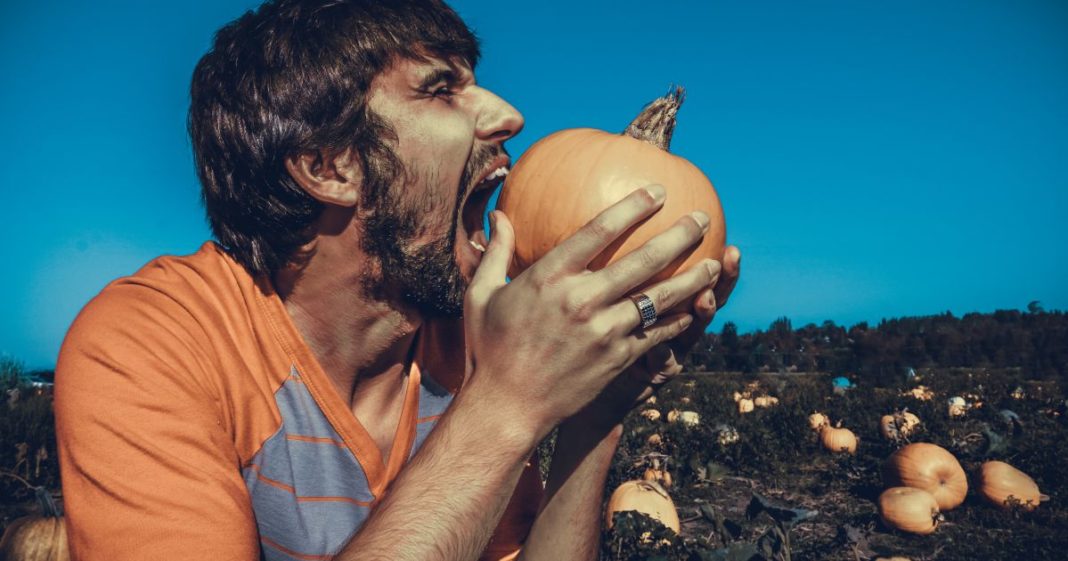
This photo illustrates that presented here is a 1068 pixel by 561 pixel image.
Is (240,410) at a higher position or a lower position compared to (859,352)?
lower

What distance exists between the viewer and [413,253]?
239 cm

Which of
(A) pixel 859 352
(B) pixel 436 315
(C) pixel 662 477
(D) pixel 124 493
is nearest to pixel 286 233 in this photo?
(B) pixel 436 315

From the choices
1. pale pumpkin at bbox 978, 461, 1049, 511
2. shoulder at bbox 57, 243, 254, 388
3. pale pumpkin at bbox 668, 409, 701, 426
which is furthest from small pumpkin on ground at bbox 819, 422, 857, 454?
shoulder at bbox 57, 243, 254, 388

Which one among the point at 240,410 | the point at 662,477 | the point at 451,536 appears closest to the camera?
the point at 451,536

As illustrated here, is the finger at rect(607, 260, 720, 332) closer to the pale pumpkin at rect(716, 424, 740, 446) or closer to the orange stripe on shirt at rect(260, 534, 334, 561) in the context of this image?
the orange stripe on shirt at rect(260, 534, 334, 561)

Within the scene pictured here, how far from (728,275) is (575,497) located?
1076 millimetres

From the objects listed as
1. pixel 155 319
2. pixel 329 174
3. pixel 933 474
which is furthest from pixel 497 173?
pixel 933 474

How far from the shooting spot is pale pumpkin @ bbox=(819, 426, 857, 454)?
8984 mm

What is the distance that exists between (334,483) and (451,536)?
0.78 metres

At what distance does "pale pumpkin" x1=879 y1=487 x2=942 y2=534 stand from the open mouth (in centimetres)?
531

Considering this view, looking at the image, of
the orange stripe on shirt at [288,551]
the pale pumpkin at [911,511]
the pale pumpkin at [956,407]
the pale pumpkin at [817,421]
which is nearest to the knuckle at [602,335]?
the orange stripe on shirt at [288,551]

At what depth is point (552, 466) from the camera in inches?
107

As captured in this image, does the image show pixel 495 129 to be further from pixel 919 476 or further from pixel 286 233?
pixel 919 476

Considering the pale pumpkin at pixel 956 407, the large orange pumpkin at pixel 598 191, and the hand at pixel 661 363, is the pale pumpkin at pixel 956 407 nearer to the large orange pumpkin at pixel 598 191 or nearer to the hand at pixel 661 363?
the hand at pixel 661 363
